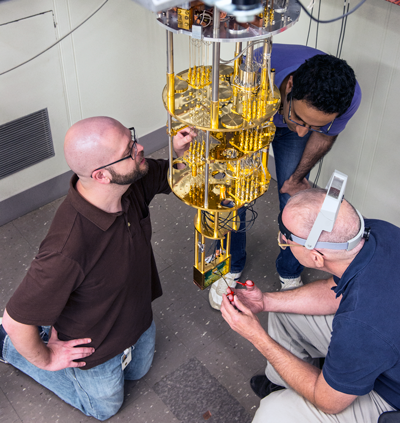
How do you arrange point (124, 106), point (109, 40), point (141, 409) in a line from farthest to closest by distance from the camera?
point (124, 106) → point (109, 40) → point (141, 409)

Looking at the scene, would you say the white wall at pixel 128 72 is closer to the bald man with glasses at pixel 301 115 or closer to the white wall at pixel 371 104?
the white wall at pixel 371 104

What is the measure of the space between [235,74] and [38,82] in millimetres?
1630

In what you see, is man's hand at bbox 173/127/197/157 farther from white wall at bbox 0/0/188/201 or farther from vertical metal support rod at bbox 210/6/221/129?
white wall at bbox 0/0/188/201

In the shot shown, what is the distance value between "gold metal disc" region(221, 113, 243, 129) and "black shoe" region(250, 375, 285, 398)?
50.7 inches

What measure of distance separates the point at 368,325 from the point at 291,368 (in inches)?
15.3

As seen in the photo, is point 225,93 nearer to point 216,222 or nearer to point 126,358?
point 216,222

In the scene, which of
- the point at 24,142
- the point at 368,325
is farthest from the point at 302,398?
the point at 24,142

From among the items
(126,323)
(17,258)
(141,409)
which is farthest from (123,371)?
(17,258)

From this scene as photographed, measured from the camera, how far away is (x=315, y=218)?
1647 millimetres

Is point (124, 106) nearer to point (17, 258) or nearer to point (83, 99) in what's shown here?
point (83, 99)

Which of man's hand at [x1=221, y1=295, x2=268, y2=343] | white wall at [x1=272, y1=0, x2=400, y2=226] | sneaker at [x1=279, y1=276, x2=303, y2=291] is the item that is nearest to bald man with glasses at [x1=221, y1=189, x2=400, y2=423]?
man's hand at [x1=221, y1=295, x2=268, y2=343]

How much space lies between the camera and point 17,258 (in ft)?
9.50

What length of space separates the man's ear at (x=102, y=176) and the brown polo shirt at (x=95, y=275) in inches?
3.6

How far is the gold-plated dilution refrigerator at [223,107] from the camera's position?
1.34 meters
